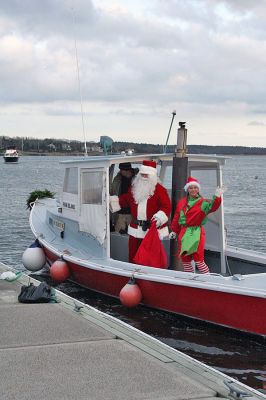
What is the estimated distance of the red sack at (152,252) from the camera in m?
9.16

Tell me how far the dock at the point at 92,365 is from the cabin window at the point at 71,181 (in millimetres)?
4873

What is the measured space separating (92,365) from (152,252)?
4.48 m

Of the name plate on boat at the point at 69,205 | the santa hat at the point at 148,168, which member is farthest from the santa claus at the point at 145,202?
the name plate on boat at the point at 69,205

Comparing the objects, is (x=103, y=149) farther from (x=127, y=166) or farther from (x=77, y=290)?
(x=77, y=290)

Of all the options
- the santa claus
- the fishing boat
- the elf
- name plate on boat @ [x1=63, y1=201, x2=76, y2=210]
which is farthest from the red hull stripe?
name plate on boat @ [x1=63, y1=201, x2=76, y2=210]

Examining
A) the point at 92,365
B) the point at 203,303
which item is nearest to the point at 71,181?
the point at 203,303

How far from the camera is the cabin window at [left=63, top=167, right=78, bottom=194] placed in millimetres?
11000

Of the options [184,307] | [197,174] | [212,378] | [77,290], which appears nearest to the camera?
[212,378]

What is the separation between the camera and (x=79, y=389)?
427cm

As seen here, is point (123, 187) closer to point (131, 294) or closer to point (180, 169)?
point (180, 169)

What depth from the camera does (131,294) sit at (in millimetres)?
8641

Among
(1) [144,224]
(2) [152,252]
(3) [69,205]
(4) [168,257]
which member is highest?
(3) [69,205]

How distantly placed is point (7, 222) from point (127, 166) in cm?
1501

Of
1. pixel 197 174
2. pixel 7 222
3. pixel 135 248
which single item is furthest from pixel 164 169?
pixel 7 222
